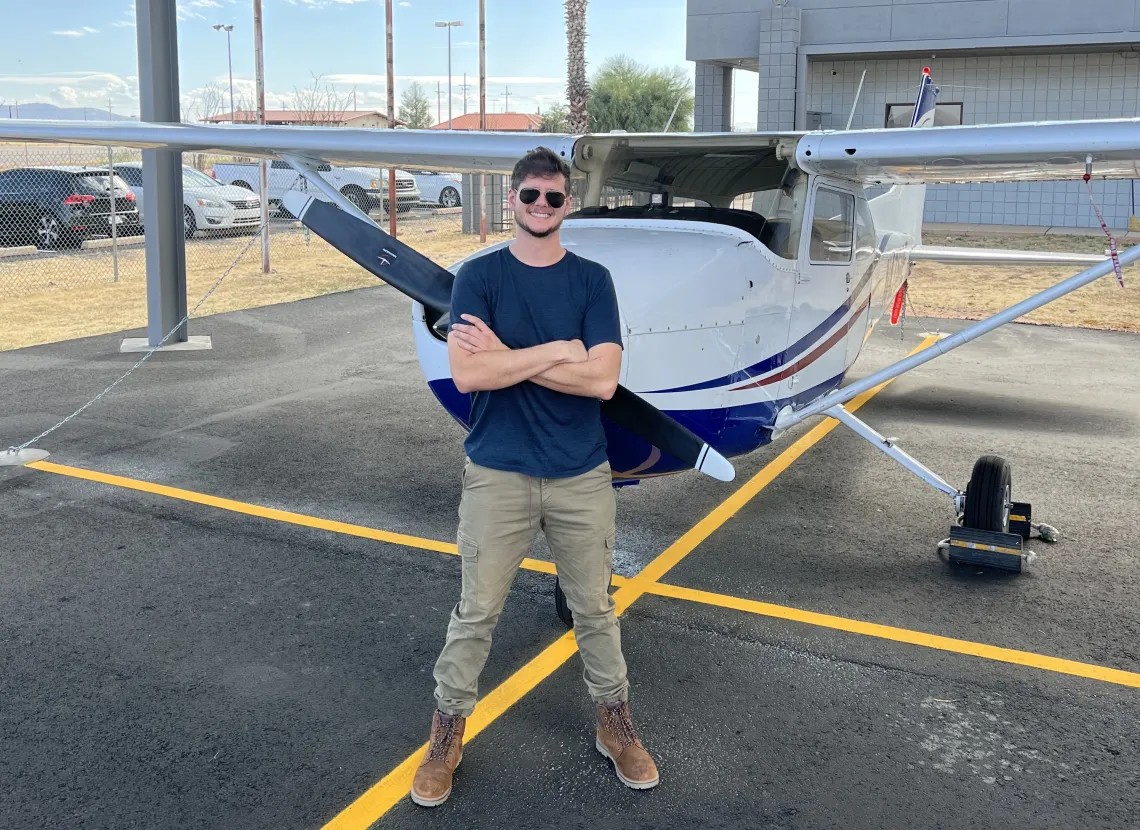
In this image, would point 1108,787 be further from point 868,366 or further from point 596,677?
point 868,366

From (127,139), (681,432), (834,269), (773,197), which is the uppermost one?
(127,139)

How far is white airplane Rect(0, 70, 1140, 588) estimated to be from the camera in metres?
4.38

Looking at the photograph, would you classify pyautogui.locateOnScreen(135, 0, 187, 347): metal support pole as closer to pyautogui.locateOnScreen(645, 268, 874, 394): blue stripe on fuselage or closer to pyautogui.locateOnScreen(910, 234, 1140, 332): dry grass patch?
pyautogui.locateOnScreen(645, 268, 874, 394): blue stripe on fuselage

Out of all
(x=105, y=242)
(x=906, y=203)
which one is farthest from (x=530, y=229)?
(x=105, y=242)

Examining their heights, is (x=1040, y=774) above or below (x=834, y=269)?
below

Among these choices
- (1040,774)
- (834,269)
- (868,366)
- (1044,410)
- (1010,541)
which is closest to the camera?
(1040,774)

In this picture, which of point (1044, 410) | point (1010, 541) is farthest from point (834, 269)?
point (1044, 410)

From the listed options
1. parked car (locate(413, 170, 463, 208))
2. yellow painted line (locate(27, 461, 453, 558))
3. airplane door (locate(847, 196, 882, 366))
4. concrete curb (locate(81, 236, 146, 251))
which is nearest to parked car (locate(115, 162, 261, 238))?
concrete curb (locate(81, 236, 146, 251))

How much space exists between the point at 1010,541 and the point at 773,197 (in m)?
2.21

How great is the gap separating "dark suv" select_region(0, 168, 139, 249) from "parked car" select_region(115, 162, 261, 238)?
759 mm

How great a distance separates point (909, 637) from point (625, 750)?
1.79 meters

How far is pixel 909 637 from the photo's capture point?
465 cm

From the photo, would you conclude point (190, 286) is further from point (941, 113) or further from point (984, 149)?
point (941, 113)

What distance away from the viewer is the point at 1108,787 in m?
3.48
